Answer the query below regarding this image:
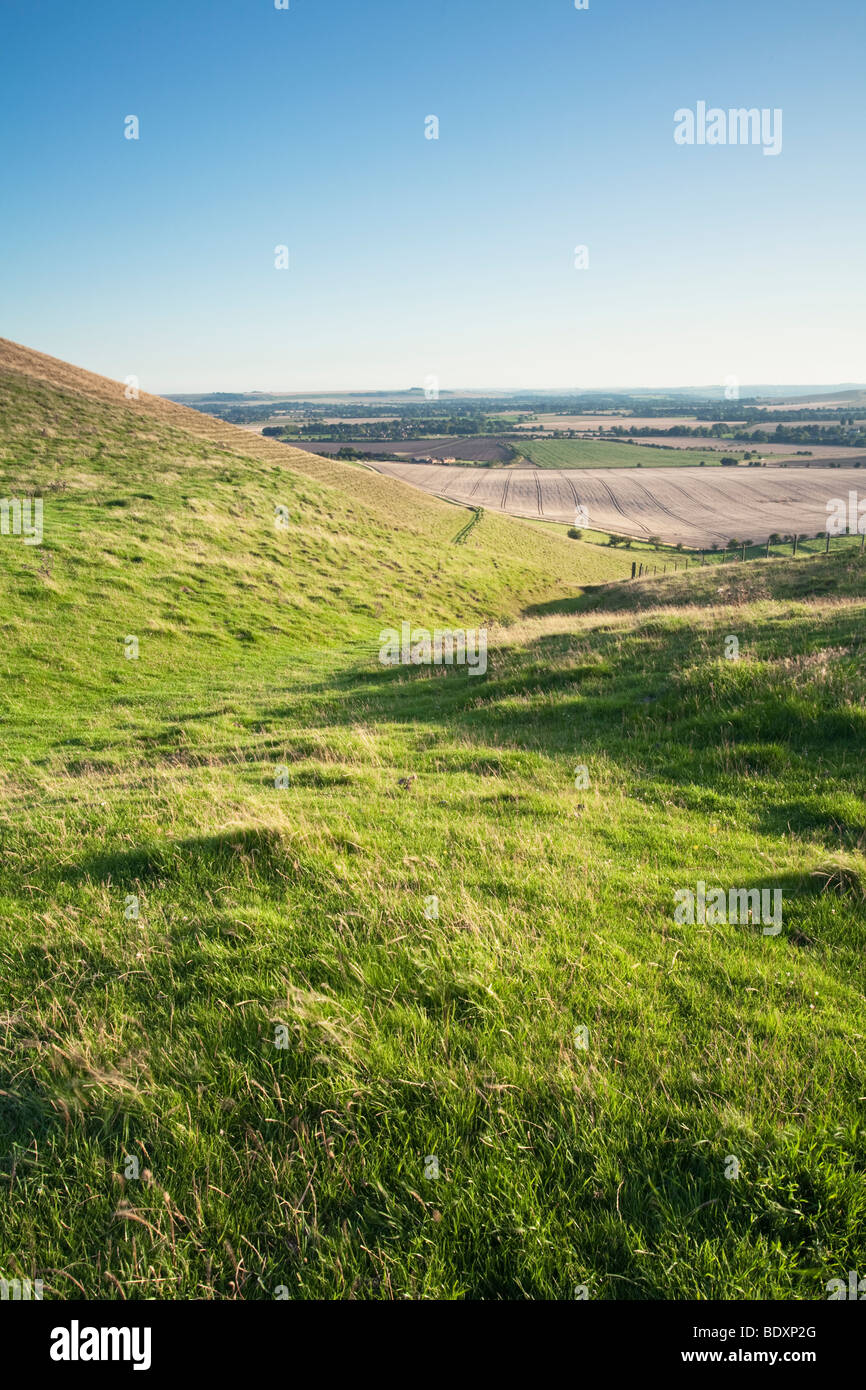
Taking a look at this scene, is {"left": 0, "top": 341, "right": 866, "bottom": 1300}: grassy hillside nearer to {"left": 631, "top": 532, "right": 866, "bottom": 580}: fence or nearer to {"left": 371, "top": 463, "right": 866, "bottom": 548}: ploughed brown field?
{"left": 631, "top": 532, "right": 866, "bottom": 580}: fence

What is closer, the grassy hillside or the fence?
the grassy hillside

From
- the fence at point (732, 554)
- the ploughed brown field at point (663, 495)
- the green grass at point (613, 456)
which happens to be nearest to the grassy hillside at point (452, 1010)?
the fence at point (732, 554)

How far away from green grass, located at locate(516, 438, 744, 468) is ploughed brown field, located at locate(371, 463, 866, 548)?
11.0 m

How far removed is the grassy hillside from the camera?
119 inches

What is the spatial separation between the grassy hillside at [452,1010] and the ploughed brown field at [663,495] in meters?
83.2

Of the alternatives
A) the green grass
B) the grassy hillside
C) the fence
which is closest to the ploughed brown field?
the fence

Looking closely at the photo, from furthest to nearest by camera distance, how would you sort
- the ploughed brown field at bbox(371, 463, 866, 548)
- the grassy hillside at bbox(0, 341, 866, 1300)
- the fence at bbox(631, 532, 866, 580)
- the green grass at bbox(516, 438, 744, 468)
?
1. the green grass at bbox(516, 438, 744, 468)
2. the ploughed brown field at bbox(371, 463, 866, 548)
3. the fence at bbox(631, 532, 866, 580)
4. the grassy hillside at bbox(0, 341, 866, 1300)

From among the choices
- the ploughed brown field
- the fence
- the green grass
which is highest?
the green grass

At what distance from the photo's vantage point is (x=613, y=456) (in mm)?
179250

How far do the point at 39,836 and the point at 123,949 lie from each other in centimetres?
350

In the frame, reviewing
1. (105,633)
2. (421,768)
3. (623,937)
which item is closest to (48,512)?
(105,633)

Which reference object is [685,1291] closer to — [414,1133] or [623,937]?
[414,1133]
